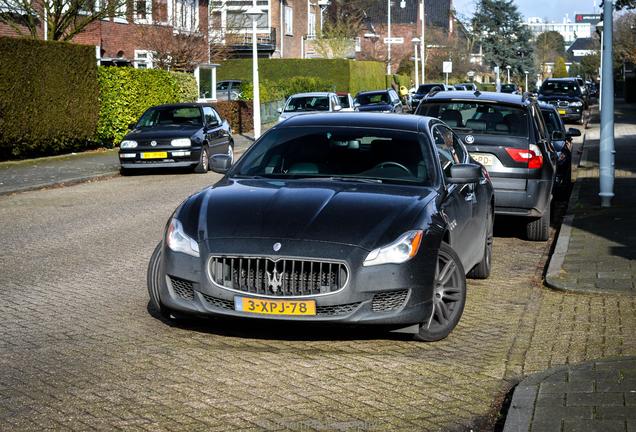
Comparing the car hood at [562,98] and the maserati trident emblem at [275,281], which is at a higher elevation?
the car hood at [562,98]

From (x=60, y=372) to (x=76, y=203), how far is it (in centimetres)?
1146

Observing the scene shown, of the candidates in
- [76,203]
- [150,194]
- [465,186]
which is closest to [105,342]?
[465,186]

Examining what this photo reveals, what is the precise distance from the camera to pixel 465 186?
8.91 metres

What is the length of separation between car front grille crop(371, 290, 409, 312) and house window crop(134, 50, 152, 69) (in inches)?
1448

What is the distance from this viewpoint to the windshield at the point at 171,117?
24.1 m

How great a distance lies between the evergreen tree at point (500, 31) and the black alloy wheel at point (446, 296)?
333 feet

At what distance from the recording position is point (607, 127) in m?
15.6

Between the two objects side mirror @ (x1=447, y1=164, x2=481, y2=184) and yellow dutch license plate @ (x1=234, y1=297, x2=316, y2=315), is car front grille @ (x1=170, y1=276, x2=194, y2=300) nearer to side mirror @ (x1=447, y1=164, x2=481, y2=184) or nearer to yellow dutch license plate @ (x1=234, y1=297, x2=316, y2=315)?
yellow dutch license plate @ (x1=234, y1=297, x2=316, y2=315)

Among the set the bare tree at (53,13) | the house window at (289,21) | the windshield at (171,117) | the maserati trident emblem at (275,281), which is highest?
the house window at (289,21)

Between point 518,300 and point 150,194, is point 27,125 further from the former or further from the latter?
point 518,300

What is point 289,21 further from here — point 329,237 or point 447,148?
point 329,237

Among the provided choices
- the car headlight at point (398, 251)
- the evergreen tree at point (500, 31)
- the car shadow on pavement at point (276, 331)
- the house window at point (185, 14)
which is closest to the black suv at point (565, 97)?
the house window at point (185, 14)

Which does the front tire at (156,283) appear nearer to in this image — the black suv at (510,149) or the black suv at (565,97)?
the black suv at (510,149)

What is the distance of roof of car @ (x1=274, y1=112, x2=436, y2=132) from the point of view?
8.57 m
